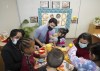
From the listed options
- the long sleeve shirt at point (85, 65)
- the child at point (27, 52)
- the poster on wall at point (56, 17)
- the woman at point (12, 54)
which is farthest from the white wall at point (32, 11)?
the long sleeve shirt at point (85, 65)

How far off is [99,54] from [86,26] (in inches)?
108

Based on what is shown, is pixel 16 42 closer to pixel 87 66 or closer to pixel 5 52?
pixel 5 52

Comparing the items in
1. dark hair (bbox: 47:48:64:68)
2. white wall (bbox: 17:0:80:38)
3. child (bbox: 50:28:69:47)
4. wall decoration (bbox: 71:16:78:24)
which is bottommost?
child (bbox: 50:28:69:47)

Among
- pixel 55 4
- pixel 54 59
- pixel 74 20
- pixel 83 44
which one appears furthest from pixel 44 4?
pixel 54 59

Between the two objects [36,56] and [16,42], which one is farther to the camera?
[36,56]

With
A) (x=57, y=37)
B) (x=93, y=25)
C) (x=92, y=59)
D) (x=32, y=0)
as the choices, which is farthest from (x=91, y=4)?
(x=92, y=59)

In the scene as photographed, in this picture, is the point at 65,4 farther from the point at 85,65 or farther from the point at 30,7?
the point at 85,65

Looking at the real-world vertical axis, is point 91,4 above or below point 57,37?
above

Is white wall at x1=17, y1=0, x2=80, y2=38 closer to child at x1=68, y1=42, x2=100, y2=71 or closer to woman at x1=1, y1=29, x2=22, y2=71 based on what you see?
woman at x1=1, y1=29, x2=22, y2=71

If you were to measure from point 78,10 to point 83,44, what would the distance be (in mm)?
2147

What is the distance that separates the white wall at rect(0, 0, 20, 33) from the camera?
132 inches

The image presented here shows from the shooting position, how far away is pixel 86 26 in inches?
150

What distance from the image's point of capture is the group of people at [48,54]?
1250mm

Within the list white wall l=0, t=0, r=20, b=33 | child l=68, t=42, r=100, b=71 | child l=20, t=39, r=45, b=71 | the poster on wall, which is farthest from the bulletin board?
child l=68, t=42, r=100, b=71
